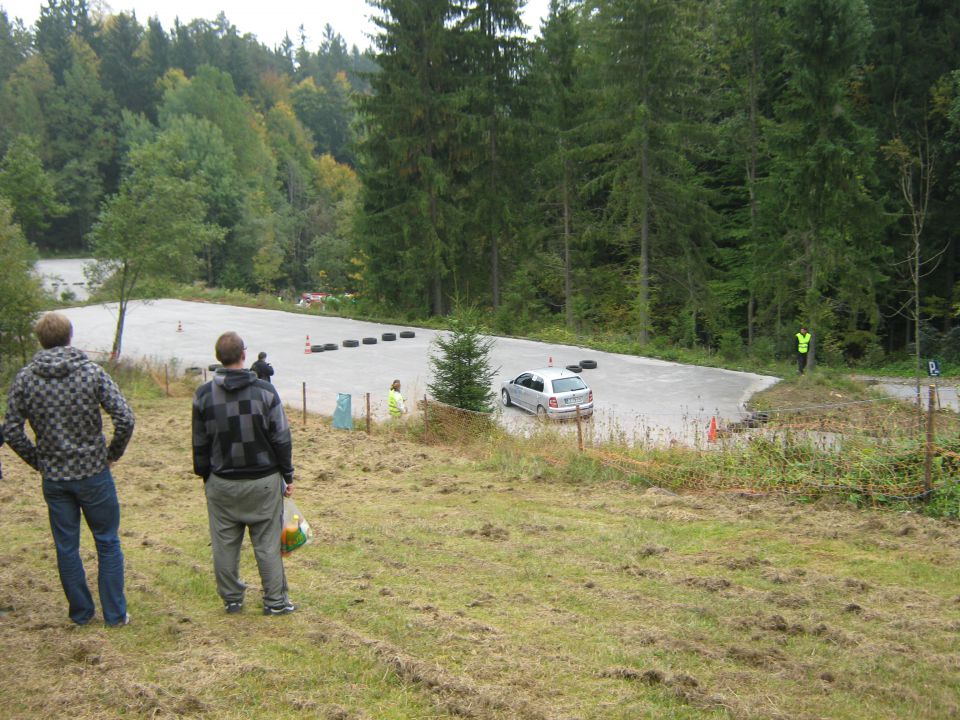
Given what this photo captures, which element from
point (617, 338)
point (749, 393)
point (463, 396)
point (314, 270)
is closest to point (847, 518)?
point (463, 396)

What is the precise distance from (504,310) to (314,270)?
4106 cm

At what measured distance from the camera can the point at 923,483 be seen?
8.58 m

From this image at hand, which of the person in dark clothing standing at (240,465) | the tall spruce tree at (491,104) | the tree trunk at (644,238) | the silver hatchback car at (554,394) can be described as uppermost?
the tall spruce tree at (491,104)

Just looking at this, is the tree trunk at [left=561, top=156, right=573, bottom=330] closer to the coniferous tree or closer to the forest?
the forest

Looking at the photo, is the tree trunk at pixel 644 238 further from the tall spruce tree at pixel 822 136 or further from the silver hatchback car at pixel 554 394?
the silver hatchback car at pixel 554 394

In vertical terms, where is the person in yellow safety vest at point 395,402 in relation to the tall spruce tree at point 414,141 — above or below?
below

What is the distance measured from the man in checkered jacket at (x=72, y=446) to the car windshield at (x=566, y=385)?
1693cm

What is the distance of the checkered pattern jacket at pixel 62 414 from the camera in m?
4.91

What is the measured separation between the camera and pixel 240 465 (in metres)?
5.06

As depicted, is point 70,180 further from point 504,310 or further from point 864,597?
point 864,597

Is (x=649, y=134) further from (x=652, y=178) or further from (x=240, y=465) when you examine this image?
(x=240, y=465)

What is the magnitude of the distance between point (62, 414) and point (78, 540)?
804mm

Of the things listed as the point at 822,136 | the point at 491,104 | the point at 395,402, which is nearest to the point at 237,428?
the point at 395,402

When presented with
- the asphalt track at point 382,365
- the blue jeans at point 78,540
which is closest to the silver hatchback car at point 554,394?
the asphalt track at point 382,365
